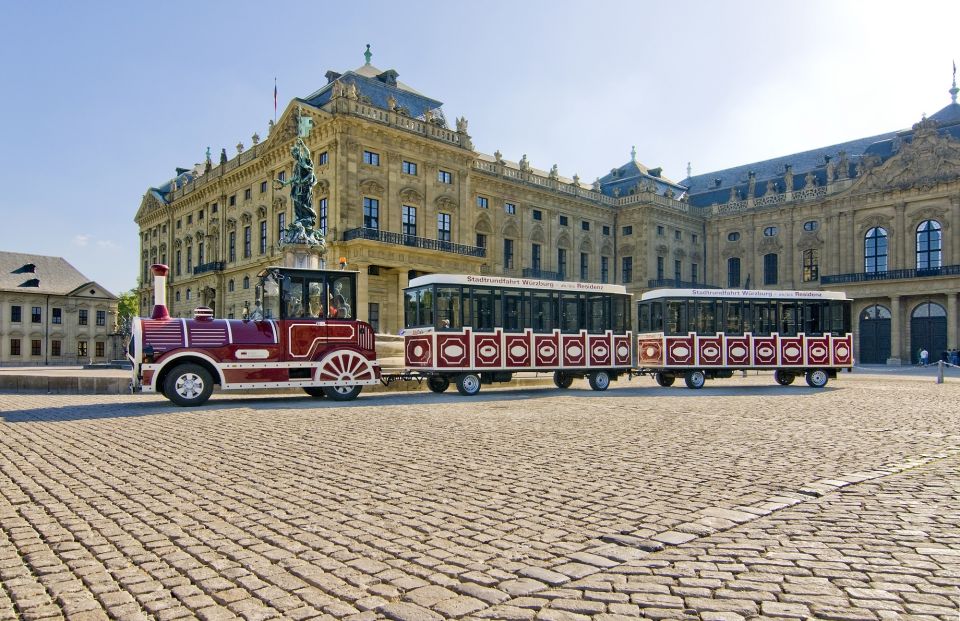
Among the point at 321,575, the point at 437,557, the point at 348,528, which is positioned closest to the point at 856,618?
the point at 437,557

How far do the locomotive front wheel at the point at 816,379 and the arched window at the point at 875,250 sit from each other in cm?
3493

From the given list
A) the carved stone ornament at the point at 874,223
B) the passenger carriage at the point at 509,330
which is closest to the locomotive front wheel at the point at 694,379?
the passenger carriage at the point at 509,330

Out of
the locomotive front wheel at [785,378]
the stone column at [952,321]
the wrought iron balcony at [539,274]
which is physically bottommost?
the locomotive front wheel at [785,378]

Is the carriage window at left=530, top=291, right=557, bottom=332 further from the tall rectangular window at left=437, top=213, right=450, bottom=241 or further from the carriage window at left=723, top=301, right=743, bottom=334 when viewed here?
the tall rectangular window at left=437, top=213, right=450, bottom=241

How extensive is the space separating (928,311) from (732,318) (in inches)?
1410

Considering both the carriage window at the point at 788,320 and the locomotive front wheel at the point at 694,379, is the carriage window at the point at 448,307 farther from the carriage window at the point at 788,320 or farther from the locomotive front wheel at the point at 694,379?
the carriage window at the point at 788,320

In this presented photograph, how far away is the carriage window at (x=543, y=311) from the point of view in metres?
20.2

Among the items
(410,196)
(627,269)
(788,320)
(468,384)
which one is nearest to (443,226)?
(410,196)

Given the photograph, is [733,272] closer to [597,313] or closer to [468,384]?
[597,313]

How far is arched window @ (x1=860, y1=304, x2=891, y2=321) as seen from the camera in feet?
169

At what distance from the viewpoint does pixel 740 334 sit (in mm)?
22938

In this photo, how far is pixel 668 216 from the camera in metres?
59.3

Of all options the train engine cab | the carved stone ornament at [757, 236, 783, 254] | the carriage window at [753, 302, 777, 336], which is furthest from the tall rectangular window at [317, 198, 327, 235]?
the carved stone ornament at [757, 236, 783, 254]

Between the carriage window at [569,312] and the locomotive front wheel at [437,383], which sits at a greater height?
the carriage window at [569,312]
